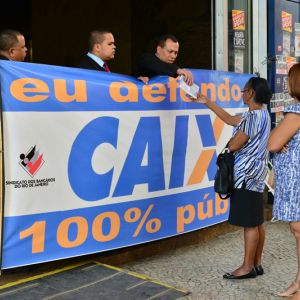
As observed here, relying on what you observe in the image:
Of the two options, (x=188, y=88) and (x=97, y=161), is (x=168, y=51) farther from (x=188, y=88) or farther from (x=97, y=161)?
(x=97, y=161)

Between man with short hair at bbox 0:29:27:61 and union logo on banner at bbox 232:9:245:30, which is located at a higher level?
union logo on banner at bbox 232:9:245:30

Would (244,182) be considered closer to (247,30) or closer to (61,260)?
(61,260)

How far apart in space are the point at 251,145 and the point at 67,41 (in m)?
7.64

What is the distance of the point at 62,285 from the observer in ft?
12.0

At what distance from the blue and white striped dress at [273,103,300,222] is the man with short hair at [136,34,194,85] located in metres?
1.23

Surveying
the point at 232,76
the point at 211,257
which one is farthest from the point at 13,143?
the point at 232,76

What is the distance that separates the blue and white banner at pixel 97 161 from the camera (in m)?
3.51

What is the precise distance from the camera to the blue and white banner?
11.5 feet

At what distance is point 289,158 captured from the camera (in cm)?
351

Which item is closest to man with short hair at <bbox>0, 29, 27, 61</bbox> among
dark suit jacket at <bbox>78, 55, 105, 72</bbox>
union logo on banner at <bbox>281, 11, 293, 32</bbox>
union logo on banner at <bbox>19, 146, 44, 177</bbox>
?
dark suit jacket at <bbox>78, 55, 105, 72</bbox>

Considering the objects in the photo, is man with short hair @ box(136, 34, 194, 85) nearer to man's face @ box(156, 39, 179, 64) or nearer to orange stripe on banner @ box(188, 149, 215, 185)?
man's face @ box(156, 39, 179, 64)

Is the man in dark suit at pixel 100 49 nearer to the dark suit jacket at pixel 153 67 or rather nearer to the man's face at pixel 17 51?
the dark suit jacket at pixel 153 67

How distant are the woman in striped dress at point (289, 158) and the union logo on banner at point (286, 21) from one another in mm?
3488

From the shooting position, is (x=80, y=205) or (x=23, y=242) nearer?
(x=23, y=242)
